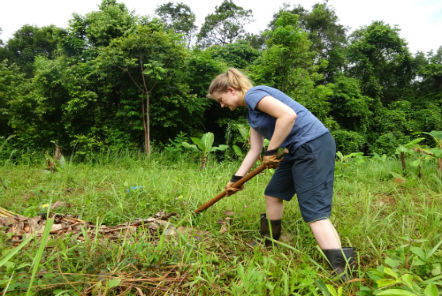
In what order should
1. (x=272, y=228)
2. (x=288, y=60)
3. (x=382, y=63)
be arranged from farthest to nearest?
(x=382, y=63) → (x=288, y=60) → (x=272, y=228)

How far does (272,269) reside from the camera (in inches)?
54.2

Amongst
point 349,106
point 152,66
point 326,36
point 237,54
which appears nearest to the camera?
point 152,66

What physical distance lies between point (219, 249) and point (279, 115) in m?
0.93

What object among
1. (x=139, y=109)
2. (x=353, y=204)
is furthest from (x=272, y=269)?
(x=139, y=109)

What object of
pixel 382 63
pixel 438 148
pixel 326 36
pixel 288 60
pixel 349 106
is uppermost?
pixel 326 36

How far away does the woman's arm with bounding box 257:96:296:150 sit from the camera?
1396 millimetres

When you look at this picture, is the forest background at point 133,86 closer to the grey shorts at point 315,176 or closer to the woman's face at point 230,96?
the woman's face at point 230,96

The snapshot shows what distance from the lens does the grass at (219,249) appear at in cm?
114

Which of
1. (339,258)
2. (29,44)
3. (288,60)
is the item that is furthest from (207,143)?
(29,44)

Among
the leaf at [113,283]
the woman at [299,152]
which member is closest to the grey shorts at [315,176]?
the woman at [299,152]

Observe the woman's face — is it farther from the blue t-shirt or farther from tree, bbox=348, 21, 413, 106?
tree, bbox=348, 21, 413, 106

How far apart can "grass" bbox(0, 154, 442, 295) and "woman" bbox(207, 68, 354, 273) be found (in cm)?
16

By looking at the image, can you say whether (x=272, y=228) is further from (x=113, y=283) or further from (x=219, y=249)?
(x=113, y=283)

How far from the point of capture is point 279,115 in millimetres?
1412
